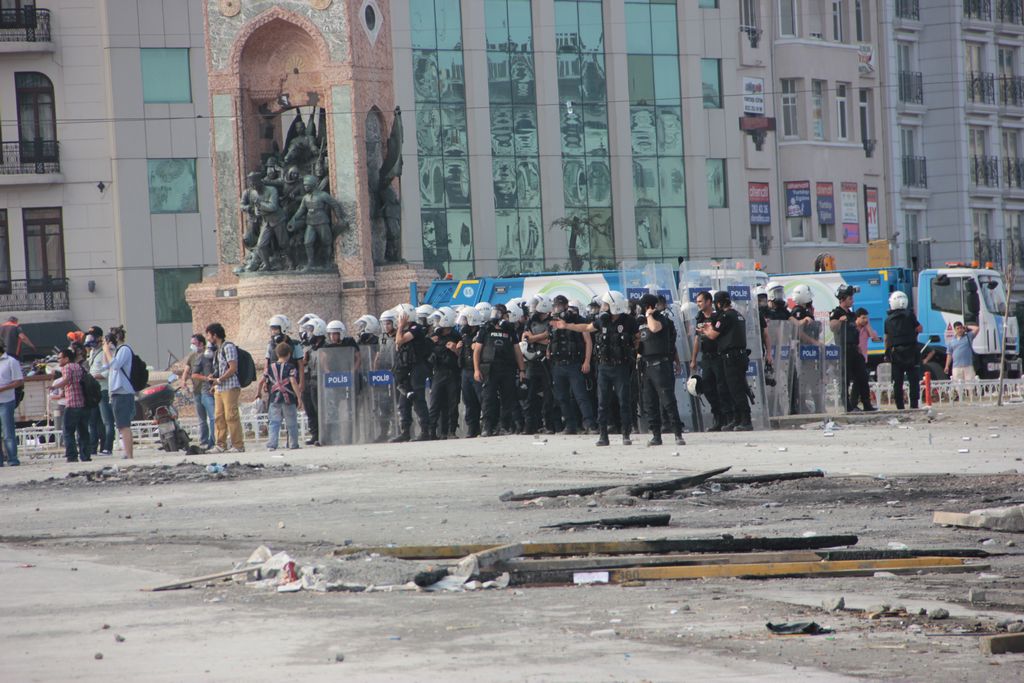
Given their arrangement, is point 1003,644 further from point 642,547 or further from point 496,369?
point 496,369

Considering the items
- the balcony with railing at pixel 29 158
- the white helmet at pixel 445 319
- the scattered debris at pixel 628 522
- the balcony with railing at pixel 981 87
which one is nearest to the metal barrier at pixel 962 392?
the white helmet at pixel 445 319

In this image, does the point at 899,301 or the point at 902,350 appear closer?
the point at 902,350

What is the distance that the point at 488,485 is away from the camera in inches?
598

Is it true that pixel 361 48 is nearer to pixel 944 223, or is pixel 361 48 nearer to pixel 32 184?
pixel 32 184

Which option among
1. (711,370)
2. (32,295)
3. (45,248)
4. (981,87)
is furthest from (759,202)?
(711,370)

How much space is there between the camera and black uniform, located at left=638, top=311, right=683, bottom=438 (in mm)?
19453

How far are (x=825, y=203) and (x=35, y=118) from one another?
25487 millimetres

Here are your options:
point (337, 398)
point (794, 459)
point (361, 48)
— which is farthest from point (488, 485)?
point (361, 48)

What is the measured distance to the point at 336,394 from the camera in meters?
24.5

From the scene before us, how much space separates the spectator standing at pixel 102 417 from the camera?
24.7m

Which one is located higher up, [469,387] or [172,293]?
[172,293]

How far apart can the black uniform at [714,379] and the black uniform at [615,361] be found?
2227 mm

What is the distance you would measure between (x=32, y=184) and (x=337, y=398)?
29316mm

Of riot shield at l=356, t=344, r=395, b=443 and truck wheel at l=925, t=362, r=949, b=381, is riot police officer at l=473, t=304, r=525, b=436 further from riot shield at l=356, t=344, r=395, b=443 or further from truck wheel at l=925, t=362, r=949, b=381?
truck wheel at l=925, t=362, r=949, b=381
